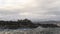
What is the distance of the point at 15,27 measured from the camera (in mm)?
15836

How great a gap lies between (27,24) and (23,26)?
65cm

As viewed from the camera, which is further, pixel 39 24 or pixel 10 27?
pixel 39 24

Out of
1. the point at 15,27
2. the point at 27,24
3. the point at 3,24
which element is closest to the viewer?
the point at 3,24

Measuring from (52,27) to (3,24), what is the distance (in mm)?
6272

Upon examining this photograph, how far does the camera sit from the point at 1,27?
15.1 m

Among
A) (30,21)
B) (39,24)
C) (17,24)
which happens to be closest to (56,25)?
(39,24)

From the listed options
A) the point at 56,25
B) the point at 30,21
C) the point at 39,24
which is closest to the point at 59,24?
the point at 56,25

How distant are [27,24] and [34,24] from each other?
917 millimetres

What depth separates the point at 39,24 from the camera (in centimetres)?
1714

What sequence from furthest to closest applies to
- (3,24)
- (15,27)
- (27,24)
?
1. (27,24)
2. (15,27)
3. (3,24)

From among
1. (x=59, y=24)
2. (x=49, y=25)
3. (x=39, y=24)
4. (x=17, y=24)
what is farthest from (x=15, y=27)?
(x=59, y=24)

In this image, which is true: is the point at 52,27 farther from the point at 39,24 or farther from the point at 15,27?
the point at 15,27

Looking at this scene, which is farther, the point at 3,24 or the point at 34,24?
the point at 34,24

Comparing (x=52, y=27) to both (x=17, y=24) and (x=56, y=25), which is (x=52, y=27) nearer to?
(x=56, y=25)
